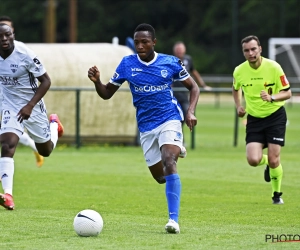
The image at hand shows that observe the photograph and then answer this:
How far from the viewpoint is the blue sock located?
8.64 meters

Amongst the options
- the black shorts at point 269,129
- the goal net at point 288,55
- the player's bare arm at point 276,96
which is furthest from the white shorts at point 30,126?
the goal net at point 288,55

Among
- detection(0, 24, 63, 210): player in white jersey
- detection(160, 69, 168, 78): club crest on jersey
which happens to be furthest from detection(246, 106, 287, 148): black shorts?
detection(0, 24, 63, 210): player in white jersey

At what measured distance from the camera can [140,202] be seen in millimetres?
11375

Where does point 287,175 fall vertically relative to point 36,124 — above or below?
below

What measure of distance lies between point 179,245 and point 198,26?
52.8m

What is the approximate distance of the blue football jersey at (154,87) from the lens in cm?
933

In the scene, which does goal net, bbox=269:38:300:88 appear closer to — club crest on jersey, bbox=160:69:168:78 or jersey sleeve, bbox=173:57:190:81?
jersey sleeve, bbox=173:57:190:81

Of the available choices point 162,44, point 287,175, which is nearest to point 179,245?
point 287,175

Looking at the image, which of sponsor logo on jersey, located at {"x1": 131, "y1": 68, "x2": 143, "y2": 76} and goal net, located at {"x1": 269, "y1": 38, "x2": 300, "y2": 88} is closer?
sponsor logo on jersey, located at {"x1": 131, "y1": 68, "x2": 143, "y2": 76}

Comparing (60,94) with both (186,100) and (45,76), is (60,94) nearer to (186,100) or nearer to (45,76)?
(186,100)

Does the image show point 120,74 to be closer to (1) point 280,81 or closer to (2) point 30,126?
(2) point 30,126

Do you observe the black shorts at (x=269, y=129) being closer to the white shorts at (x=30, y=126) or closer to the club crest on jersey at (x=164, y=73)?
the club crest on jersey at (x=164, y=73)

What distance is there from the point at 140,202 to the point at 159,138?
2.31m

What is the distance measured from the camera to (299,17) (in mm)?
46688
